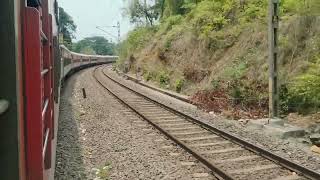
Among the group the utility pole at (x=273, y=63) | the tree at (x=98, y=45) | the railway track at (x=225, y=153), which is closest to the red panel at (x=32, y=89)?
the railway track at (x=225, y=153)

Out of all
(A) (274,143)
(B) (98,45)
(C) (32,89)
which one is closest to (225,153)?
(A) (274,143)

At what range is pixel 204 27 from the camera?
20.5 meters

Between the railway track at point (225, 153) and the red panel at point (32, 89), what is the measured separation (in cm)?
438

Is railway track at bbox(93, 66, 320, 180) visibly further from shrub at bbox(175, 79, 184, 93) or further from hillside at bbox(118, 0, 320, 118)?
shrub at bbox(175, 79, 184, 93)

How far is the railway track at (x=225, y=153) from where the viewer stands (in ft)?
21.5

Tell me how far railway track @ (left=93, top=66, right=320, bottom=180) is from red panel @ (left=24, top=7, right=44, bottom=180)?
14.4 feet

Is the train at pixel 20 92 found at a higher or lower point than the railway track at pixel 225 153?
higher

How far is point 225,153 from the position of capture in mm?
7992

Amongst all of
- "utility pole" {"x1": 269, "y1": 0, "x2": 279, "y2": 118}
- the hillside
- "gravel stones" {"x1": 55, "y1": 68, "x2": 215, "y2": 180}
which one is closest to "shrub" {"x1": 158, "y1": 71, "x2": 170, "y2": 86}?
the hillside

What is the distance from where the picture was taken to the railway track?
6.54m

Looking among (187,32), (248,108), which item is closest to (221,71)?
(248,108)

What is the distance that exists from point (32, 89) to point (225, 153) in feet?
20.6

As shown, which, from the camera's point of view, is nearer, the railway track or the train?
the train

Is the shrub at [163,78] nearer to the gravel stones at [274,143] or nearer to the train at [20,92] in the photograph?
the gravel stones at [274,143]
